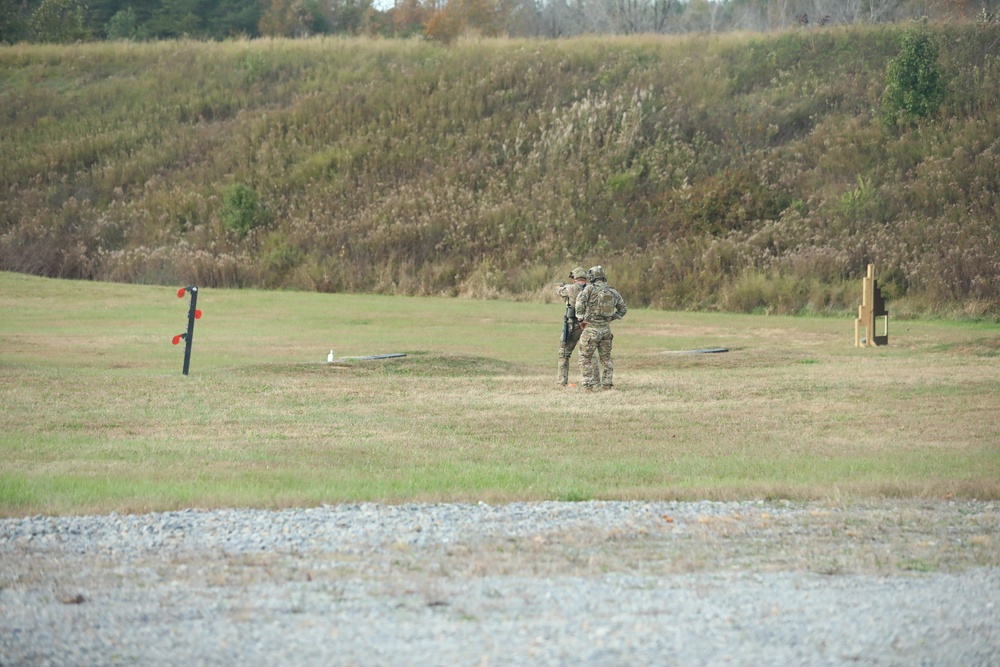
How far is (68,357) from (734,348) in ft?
41.7

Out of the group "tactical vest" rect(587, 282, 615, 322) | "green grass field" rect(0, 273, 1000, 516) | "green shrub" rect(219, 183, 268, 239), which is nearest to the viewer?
"green grass field" rect(0, 273, 1000, 516)

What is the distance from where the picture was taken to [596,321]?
Answer: 19.7 metres

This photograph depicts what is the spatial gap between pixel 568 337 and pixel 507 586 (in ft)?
43.6

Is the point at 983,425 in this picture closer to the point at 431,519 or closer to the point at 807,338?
the point at 431,519

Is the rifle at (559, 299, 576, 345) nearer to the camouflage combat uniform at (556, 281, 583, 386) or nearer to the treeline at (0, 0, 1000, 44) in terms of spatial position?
the camouflage combat uniform at (556, 281, 583, 386)

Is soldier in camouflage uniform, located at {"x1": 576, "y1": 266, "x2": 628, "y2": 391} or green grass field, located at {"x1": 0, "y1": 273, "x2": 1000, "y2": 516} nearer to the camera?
green grass field, located at {"x1": 0, "y1": 273, "x2": 1000, "y2": 516}

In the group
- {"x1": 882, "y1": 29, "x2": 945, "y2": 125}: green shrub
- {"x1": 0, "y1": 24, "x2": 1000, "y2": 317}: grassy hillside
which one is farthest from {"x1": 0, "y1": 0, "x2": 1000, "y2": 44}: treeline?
{"x1": 882, "y1": 29, "x2": 945, "y2": 125}: green shrub

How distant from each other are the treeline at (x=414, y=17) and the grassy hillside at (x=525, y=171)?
30.6 feet

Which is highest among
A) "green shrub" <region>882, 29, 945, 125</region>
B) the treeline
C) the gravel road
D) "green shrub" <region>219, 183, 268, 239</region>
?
the treeline

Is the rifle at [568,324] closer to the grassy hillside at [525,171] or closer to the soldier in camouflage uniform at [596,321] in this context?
the soldier in camouflage uniform at [596,321]

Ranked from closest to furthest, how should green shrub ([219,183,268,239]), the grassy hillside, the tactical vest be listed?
the tactical vest
the grassy hillside
green shrub ([219,183,268,239])

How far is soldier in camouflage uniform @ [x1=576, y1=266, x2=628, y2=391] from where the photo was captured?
19547 mm

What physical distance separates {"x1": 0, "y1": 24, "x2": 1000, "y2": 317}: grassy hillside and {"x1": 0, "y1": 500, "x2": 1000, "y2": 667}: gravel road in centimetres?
2863

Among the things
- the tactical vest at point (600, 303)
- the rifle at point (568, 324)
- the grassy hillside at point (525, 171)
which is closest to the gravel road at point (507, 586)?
the tactical vest at point (600, 303)
